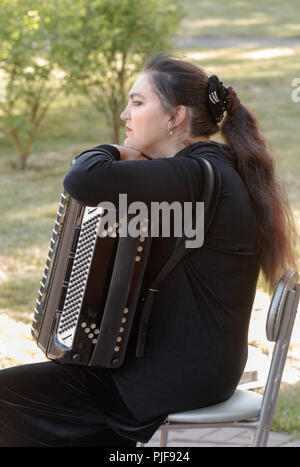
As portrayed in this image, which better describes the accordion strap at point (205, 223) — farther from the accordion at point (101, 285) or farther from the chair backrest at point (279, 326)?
the chair backrest at point (279, 326)

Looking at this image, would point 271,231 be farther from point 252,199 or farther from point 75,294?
point 75,294

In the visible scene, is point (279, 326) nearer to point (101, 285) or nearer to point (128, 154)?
point (101, 285)

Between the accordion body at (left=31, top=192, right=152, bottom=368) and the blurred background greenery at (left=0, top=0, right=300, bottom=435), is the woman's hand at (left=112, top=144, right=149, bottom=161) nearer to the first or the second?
the accordion body at (left=31, top=192, right=152, bottom=368)

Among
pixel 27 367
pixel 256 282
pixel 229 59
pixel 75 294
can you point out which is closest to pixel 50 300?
pixel 75 294

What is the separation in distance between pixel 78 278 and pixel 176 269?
0.28 m

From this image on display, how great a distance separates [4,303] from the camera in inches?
205

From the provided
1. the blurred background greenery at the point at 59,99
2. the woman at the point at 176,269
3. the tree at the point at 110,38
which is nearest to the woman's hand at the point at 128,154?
the woman at the point at 176,269

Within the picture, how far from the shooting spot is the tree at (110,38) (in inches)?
348

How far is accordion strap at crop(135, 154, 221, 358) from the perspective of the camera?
2.27 m

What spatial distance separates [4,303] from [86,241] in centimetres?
299

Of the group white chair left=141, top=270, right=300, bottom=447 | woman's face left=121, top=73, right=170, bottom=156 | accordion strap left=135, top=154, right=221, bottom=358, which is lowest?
white chair left=141, top=270, right=300, bottom=447

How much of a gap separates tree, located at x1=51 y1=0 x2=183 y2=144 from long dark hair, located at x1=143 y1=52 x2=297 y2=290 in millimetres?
6421

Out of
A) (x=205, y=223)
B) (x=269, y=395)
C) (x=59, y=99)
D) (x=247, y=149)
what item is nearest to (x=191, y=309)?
(x=205, y=223)

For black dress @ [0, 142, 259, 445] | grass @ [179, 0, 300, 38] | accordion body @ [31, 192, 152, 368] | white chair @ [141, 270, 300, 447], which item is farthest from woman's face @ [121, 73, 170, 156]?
grass @ [179, 0, 300, 38]
